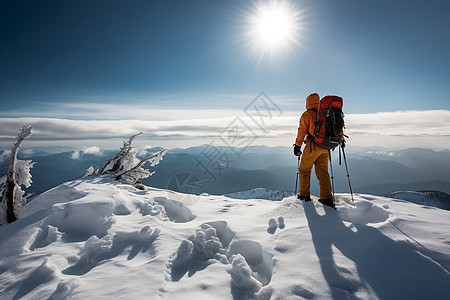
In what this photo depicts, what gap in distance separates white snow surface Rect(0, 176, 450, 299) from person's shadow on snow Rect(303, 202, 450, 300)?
0.01 meters

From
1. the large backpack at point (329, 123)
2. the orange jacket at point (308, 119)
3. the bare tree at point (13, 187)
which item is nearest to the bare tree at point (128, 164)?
the bare tree at point (13, 187)

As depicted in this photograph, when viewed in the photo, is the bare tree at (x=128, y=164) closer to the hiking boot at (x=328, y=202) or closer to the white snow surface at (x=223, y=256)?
the white snow surface at (x=223, y=256)

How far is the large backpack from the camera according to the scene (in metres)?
5.66

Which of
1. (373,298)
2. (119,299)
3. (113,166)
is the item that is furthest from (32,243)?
(113,166)

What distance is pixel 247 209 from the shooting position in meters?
5.89

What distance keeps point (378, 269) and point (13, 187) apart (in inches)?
471

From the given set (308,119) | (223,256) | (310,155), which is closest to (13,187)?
(223,256)

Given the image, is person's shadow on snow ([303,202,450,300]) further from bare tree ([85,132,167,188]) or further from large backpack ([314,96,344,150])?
bare tree ([85,132,167,188])

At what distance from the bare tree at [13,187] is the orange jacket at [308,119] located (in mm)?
10598

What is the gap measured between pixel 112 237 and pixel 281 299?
3.17m

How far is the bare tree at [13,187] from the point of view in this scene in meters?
7.66

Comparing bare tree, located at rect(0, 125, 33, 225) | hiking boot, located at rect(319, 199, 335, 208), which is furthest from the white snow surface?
bare tree, located at rect(0, 125, 33, 225)

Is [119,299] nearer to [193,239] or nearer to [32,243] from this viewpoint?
[193,239]

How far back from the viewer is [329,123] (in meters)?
5.71
